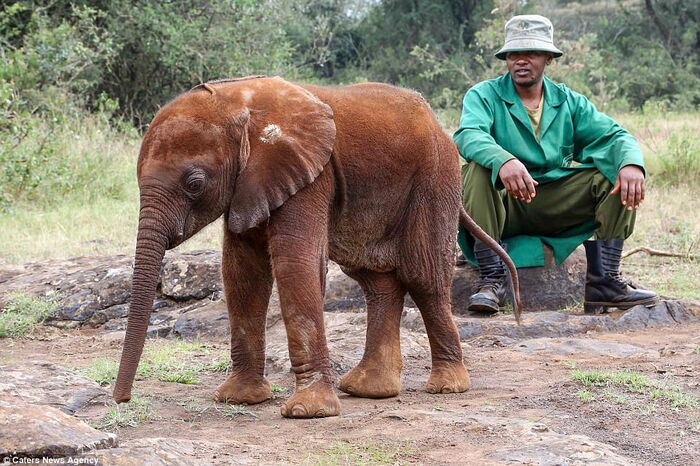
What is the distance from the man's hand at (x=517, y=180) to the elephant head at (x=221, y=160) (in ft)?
5.82

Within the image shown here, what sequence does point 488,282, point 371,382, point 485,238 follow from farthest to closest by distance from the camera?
point 488,282, point 485,238, point 371,382

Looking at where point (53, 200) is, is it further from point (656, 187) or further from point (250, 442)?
point (250, 442)

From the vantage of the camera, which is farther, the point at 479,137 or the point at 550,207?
the point at 550,207

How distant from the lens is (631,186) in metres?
6.25

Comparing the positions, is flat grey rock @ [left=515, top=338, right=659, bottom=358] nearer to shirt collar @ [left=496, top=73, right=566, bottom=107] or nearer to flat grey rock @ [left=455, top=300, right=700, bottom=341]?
flat grey rock @ [left=455, top=300, right=700, bottom=341]

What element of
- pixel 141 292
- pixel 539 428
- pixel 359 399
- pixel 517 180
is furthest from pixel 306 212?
pixel 517 180

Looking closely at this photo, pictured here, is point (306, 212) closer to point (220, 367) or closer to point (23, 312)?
point (220, 367)

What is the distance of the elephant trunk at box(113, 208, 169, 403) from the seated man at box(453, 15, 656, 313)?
2796mm

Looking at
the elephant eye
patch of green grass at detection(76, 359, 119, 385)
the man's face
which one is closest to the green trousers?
the man's face

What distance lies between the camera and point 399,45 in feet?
79.8

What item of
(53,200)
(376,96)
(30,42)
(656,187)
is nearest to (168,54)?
(30,42)

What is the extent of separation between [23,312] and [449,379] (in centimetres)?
306

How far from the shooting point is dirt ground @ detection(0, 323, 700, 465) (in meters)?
3.58

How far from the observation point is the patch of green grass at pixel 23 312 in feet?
21.1
